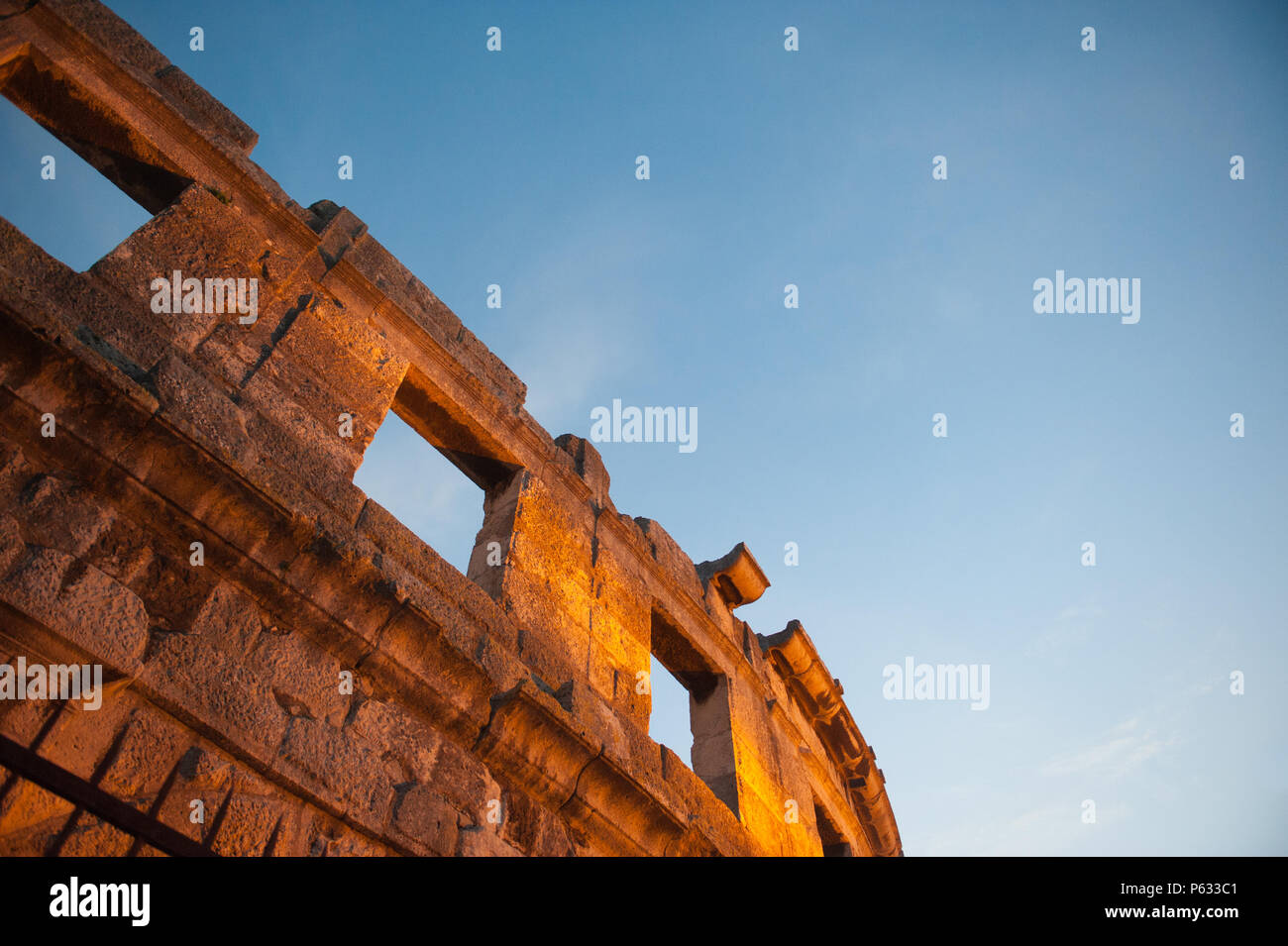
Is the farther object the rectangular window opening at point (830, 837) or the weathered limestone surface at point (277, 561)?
the rectangular window opening at point (830, 837)

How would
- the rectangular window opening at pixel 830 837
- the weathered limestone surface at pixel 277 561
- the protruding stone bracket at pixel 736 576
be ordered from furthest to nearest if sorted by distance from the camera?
1. the rectangular window opening at pixel 830 837
2. the protruding stone bracket at pixel 736 576
3. the weathered limestone surface at pixel 277 561

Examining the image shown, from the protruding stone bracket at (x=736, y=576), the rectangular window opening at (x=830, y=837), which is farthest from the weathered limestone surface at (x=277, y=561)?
the rectangular window opening at (x=830, y=837)

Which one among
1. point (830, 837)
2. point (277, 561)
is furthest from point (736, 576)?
point (277, 561)

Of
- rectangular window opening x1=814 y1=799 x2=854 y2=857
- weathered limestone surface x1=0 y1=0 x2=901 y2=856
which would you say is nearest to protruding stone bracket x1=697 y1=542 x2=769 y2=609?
weathered limestone surface x1=0 y1=0 x2=901 y2=856

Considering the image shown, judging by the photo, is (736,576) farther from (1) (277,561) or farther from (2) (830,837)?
(1) (277,561)

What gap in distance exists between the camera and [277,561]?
3.34 m

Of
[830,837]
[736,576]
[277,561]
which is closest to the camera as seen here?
[277,561]

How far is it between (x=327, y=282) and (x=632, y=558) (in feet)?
9.13

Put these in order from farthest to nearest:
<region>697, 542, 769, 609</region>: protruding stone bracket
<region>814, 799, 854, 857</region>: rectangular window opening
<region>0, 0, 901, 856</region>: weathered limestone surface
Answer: <region>814, 799, 854, 857</region>: rectangular window opening
<region>697, 542, 769, 609</region>: protruding stone bracket
<region>0, 0, 901, 856</region>: weathered limestone surface

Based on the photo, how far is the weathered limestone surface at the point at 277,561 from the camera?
9.39 ft

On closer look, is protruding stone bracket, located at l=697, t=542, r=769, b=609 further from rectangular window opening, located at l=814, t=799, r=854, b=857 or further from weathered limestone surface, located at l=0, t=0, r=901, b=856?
rectangular window opening, located at l=814, t=799, r=854, b=857

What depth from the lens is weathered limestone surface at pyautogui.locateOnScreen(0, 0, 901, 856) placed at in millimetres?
2863

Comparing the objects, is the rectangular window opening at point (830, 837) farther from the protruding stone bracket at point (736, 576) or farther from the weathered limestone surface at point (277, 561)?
the protruding stone bracket at point (736, 576)
